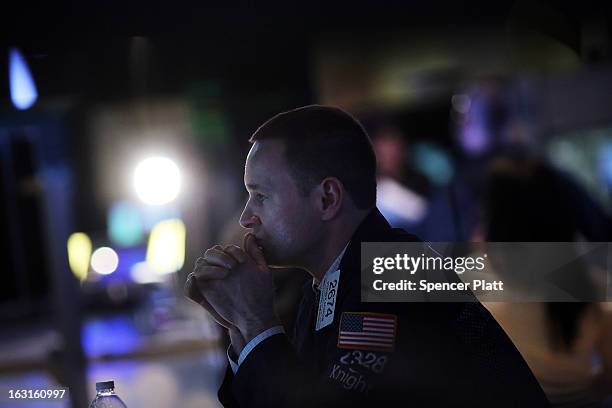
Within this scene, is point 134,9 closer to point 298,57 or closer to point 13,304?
point 298,57

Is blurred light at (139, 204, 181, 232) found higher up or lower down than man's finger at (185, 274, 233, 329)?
lower down

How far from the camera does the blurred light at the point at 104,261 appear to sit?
10.7 meters

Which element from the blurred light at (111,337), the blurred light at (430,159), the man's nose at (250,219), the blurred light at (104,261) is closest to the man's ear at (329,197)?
the man's nose at (250,219)

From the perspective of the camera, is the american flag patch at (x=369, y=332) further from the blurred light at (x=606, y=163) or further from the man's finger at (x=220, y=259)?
the blurred light at (x=606, y=163)

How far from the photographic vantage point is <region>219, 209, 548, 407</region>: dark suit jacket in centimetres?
123

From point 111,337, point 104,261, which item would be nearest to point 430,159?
point 111,337

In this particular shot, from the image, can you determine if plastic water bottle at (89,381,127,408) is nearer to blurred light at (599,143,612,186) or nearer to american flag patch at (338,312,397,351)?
american flag patch at (338,312,397,351)

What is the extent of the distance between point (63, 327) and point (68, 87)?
105 inches

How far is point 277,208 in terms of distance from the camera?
1.44 m

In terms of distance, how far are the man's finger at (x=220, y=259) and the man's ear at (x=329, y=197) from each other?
189mm

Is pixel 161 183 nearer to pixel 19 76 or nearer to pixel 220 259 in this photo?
pixel 19 76

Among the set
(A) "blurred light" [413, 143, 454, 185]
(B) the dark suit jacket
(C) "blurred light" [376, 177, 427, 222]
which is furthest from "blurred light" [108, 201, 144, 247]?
(B) the dark suit jacket

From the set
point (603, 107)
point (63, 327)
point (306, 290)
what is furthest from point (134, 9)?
point (603, 107)

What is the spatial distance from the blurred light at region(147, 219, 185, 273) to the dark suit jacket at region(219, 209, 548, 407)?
746cm
